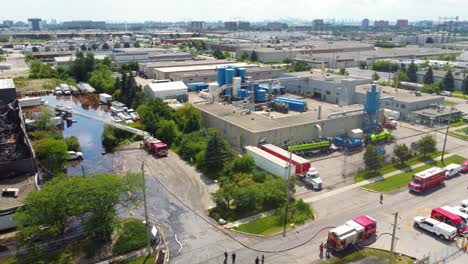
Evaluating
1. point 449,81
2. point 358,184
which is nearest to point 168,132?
point 358,184

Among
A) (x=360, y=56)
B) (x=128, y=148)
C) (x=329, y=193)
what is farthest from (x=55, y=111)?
(x=360, y=56)

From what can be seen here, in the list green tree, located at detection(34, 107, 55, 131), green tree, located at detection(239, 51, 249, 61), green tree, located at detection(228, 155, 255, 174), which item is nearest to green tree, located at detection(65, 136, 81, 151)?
green tree, located at detection(34, 107, 55, 131)

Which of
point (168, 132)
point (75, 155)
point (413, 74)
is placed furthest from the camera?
point (413, 74)


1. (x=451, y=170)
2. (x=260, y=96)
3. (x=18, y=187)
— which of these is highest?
(x=260, y=96)

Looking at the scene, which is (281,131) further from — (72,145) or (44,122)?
(44,122)

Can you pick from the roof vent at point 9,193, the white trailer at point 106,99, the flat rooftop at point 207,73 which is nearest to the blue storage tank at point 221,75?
the flat rooftop at point 207,73

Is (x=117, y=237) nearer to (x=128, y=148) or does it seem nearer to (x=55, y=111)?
(x=128, y=148)
